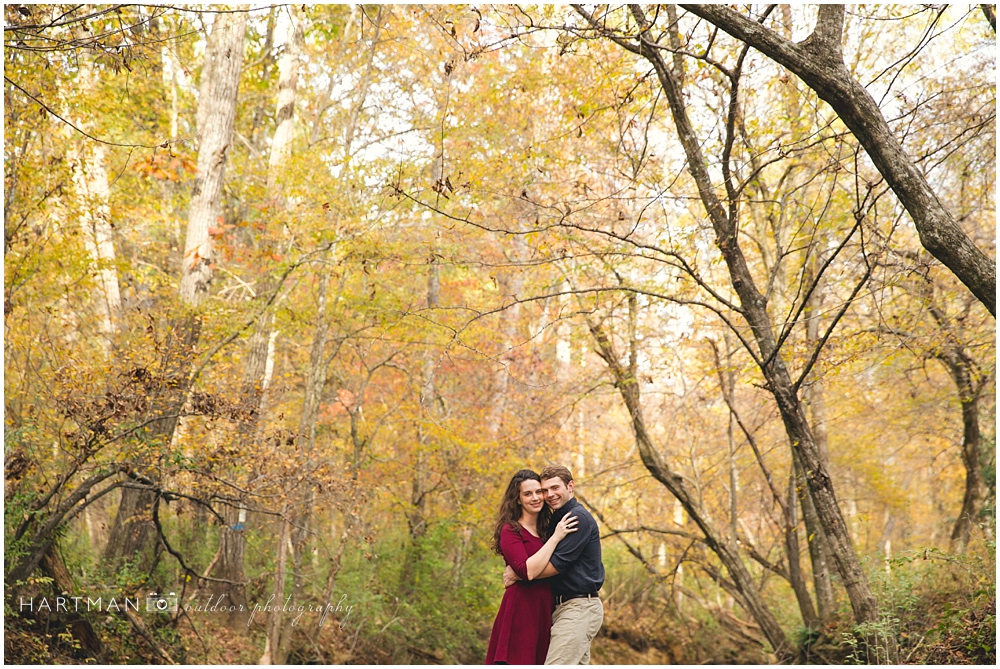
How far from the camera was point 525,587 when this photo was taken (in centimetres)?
429

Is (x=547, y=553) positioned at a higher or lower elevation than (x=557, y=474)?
lower

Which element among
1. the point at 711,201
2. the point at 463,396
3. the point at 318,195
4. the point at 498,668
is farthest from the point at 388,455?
the point at 498,668

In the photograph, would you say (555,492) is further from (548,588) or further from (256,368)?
(256,368)

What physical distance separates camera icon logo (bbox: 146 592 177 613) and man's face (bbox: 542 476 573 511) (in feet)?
19.6

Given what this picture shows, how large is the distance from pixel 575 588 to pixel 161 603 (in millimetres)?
6300

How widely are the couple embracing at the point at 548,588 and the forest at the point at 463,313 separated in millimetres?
2281

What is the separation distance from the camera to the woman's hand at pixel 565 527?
414 cm

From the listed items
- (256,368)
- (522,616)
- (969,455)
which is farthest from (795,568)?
(256,368)

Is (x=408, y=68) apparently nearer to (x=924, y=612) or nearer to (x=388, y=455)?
(x=388, y=455)

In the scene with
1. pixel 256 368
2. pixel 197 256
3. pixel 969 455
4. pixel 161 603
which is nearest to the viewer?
pixel 161 603

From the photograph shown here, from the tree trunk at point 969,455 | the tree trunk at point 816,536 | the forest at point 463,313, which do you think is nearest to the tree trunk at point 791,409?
the forest at point 463,313

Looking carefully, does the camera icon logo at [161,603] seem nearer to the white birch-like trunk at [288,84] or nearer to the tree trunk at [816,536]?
the white birch-like trunk at [288,84]

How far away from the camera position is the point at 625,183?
1051cm

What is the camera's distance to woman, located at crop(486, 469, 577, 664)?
13.7 ft
